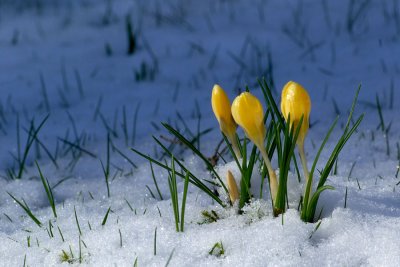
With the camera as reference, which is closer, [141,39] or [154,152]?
[154,152]

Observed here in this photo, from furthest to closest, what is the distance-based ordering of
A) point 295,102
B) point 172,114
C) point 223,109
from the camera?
point 172,114
point 223,109
point 295,102

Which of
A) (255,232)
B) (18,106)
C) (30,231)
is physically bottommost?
(18,106)

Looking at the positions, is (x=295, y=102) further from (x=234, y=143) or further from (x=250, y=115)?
(x=234, y=143)

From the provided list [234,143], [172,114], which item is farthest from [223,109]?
[172,114]

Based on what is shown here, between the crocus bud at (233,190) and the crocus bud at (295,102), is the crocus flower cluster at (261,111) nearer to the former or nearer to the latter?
the crocus bud at (295,102)

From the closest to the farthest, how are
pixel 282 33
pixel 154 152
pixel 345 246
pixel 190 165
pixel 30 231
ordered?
1. pixel 345 246
2. pixel 30 231
3. pixel 190 165
4. pixel 154 152
5. pixel 282 33

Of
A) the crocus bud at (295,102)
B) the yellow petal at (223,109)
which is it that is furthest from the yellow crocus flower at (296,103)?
the yellow petal at (223,109)

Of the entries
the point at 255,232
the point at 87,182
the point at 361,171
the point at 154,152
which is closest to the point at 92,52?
the point at 154,152

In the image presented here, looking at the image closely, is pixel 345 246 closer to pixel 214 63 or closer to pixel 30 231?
pixel 30 231
